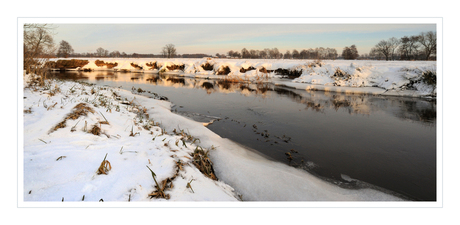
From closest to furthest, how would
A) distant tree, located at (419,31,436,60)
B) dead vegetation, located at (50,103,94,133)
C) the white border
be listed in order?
the white border
dead vegetation, located at (50,103,94,133)
distant tree, located at (419,31,436,60)

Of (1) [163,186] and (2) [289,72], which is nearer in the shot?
(1) [163,186]

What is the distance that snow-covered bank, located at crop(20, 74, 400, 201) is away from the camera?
2.05 m

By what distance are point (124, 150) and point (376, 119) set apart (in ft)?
23.7

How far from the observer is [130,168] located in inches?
95.6

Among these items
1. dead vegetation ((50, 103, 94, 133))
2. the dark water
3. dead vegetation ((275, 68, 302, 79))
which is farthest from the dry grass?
dead vegetation ((275, 68, 302, 79))

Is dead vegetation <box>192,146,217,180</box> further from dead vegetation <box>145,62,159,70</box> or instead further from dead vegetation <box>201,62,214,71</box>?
dead vegetation <box>145,62,159,70</box>

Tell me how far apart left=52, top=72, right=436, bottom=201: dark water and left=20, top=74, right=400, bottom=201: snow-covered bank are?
518 millimetres

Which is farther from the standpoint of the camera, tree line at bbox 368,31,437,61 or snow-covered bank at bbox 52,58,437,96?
snow-covered bank at bbox 52,58,437,96

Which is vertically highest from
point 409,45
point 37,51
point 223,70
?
point 223,70

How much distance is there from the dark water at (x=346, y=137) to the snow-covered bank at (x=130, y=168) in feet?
1.70

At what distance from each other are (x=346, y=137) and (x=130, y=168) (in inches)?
189

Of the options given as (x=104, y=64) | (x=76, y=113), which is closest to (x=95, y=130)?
(x=76, y=113)

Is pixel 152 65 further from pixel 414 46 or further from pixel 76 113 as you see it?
pixel 76 113

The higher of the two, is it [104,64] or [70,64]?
[104,64]
